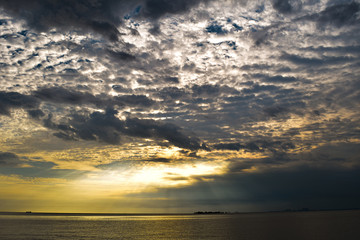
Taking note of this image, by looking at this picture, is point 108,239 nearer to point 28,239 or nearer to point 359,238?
point 28,239

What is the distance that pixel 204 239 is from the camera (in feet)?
261

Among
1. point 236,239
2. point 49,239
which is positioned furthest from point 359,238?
point 49,239

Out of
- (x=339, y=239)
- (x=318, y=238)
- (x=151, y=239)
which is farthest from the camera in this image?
(x=151, y=239)

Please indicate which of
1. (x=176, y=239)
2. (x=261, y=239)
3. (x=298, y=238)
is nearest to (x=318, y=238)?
(x=298, y=238)

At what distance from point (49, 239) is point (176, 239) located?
35.4 metres

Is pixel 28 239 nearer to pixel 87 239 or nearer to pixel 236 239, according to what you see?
pixel 87 239

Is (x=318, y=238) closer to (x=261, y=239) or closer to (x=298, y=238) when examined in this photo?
(x=298, y=238)

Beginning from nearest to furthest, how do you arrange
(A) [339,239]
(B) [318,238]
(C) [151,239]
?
(A) [339,239] → (B) [318,238] → (C) [151,239]

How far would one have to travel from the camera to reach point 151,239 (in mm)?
82938

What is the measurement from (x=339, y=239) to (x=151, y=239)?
51.0 meters

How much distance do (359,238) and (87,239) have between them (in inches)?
2912

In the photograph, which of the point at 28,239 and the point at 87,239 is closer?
the point at 28,239

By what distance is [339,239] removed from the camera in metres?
72.6

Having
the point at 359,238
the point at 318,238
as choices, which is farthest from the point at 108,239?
the point at 359,238
